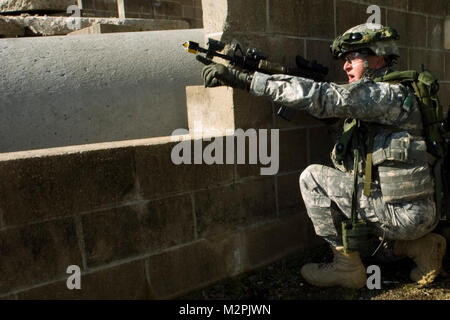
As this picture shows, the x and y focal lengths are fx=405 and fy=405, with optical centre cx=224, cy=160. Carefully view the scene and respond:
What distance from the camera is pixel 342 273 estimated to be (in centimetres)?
257

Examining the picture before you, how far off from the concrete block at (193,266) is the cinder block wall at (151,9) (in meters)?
5.89

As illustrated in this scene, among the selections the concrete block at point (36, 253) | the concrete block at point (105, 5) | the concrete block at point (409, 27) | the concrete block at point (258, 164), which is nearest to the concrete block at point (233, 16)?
the concrete block at point (258, 164)

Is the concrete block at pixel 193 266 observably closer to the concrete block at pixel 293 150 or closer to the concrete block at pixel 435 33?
the concrete block at pixel 293 150

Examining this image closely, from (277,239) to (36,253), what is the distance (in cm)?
160

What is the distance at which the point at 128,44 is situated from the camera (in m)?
2.92

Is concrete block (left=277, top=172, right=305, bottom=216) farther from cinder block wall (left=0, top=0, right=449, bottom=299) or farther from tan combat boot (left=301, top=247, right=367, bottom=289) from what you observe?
tan combat boot (left=301, top=247, right=367, bottom=289)

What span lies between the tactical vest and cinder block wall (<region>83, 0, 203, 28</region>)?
242 inches

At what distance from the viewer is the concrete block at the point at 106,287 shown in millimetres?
2021

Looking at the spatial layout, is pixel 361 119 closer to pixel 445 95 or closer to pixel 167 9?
pixel 445 95

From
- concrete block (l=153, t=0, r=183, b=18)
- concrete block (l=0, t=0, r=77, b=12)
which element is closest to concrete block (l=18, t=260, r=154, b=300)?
concrete block (l=0, t=0, r=77, b=12)

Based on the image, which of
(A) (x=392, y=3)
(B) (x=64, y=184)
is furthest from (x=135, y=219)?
(A) (x=392, y=3)

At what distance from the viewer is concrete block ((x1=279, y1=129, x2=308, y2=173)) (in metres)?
2.87
